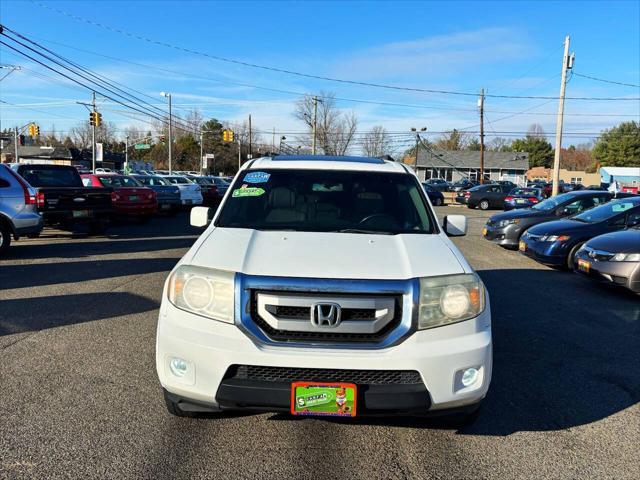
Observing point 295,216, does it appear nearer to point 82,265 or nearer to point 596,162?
point 82,265

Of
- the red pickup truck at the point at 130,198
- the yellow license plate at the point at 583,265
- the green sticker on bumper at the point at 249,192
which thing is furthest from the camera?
the red pickup truck at the point at 130,198

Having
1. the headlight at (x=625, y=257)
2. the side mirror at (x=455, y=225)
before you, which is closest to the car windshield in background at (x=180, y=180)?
the headlight at (x=625, y=257)

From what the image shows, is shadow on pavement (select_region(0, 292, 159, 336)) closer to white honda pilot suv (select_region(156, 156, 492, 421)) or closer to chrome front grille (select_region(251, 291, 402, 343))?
white honda pilot suv (select_region(156, 156, 492, 421))

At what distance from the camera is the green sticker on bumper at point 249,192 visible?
4.36 metres

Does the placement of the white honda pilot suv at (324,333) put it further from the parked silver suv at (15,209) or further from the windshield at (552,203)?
the windshield at (552,203)

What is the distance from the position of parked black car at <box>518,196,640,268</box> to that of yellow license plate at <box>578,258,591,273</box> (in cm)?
151

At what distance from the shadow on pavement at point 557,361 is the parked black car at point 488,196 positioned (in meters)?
24.6

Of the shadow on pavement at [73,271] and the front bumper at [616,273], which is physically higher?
the front bumper at [616,273]

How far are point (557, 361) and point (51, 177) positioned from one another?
1343 centimetres

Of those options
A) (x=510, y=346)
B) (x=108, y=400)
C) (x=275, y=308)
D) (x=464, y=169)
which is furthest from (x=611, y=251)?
(x=464, y=169)

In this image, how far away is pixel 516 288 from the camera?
838 centimetres

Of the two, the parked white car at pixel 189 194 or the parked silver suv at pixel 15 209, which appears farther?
the parked white car at pixel 189 194

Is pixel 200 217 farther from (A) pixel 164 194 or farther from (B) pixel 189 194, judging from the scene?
(B) pixel 189 194

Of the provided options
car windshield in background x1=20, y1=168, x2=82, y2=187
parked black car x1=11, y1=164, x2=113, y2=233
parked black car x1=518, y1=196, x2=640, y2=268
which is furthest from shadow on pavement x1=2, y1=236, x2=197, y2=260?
parked black car x1=518, y1=196, x2=640, y2=268
